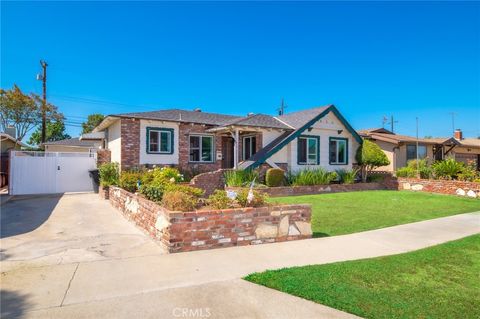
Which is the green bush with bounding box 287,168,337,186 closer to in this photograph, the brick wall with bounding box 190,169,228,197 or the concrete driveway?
the brick wall with bounding box 190,169,228,197

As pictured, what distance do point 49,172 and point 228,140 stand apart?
9873 millimetres

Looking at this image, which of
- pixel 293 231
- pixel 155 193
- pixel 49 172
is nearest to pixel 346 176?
pixel 293 231

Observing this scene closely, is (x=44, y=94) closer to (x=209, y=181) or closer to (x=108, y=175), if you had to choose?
(x=108, y=175)

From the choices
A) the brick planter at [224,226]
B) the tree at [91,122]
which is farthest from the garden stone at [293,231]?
the tree at [91,122]

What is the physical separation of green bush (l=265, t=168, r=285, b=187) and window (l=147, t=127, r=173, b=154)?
18.0ft

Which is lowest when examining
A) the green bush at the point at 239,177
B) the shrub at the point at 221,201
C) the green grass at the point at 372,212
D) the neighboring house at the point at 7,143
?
the green grass at the point at 372,212

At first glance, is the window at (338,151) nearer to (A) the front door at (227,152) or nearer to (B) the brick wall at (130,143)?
(A) the front door at (227,152)

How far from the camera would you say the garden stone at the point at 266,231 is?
21.2 feet

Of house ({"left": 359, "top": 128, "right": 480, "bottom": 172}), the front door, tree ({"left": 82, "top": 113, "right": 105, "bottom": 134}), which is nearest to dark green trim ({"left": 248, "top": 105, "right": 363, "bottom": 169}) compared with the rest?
the front door

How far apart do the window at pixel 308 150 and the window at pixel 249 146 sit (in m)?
2.69

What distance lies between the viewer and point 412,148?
86.9 feet

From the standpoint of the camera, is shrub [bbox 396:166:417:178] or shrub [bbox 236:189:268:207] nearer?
shrub [bbox 236:189:268:207]

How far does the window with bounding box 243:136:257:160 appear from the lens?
1884cm

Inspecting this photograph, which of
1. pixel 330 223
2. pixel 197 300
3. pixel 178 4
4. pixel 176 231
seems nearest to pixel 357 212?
pixel 330 223
